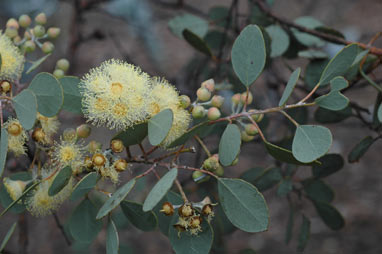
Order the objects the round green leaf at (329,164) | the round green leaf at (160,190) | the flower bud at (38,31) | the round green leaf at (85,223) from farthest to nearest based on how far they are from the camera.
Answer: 1. the round green leaf at (329,164)
2. the flower bud at (38,31)
3. the round green leaf at (85,223)
4. the round green leaf at (160,190)

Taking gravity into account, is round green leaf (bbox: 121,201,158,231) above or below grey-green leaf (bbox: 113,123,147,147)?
below

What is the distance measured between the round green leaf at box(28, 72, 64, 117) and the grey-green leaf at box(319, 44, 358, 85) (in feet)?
2.23

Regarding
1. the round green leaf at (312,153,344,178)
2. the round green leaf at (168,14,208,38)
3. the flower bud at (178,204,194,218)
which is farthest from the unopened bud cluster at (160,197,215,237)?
the round green leaf at (168,14,208,38)

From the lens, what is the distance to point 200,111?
1142mm

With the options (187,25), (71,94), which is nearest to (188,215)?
(71,94)

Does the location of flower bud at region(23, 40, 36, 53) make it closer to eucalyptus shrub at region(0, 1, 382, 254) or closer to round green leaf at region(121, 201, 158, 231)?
eucalyptus shrub at region(0, 1, 382, 254)

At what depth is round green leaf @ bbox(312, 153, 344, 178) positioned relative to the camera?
1.57 metres

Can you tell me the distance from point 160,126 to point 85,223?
1.52 feet

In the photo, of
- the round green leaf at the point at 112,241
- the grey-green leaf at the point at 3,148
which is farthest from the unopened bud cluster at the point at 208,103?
the grey-green leaf at the point at 3,148

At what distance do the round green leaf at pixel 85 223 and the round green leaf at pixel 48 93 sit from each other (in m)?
0.36

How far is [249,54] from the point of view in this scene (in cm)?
115

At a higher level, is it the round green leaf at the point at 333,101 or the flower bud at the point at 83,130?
the round green leaf at the point at 333,101

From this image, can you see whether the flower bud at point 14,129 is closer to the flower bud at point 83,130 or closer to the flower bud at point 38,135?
the flower bud at point 38,135

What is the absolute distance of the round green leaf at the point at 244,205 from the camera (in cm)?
105
